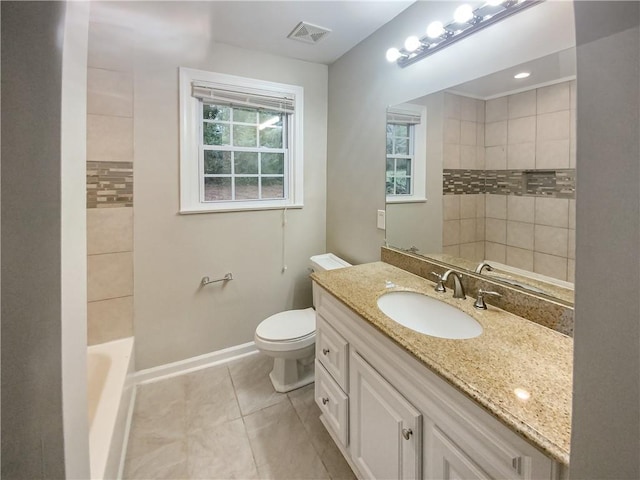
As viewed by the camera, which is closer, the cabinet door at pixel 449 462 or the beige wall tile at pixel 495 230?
the cabinet door at pixel 449 462

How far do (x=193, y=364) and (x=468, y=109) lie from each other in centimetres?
243

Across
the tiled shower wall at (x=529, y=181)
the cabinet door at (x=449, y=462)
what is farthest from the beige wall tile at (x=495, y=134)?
the cabinet door at (x=449, y=462)

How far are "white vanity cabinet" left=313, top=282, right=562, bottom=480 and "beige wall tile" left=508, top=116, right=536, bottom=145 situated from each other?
96 cm

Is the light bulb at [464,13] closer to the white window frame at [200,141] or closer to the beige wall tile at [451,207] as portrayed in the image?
the beige wall tile at [451,207]

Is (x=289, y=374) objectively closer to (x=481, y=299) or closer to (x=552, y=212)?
(x=481, y=299)

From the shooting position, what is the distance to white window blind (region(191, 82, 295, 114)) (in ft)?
6.98

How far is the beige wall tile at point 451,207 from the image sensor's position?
1.55 meters

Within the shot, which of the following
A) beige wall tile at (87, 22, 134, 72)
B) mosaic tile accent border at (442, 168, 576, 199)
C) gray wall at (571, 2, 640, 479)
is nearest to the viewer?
gray wall at (571, 2, 640, 479)

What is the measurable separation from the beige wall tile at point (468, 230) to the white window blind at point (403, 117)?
63cm

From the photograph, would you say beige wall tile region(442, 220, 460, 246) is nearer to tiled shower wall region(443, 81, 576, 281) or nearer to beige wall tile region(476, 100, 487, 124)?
tiled shower wall region(443, 81, 576, 281)

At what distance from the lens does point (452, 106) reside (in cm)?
151

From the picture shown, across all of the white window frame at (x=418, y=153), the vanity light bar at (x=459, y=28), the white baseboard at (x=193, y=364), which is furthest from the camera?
the white baseboard at (x=193, y=364)

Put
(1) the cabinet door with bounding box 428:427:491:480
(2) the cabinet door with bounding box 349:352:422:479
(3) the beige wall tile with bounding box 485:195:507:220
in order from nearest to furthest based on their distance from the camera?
(1) the cabinet door with bounding box 428:427:491:480 → (2) the cabinet door with bounding box 349:352:422:479 → (3) the beige wall tile with bounding box 485:195:507:220

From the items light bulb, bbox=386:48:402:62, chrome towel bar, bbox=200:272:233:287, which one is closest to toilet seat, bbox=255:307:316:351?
chrome towel bar, bbox=200:272:233:287
